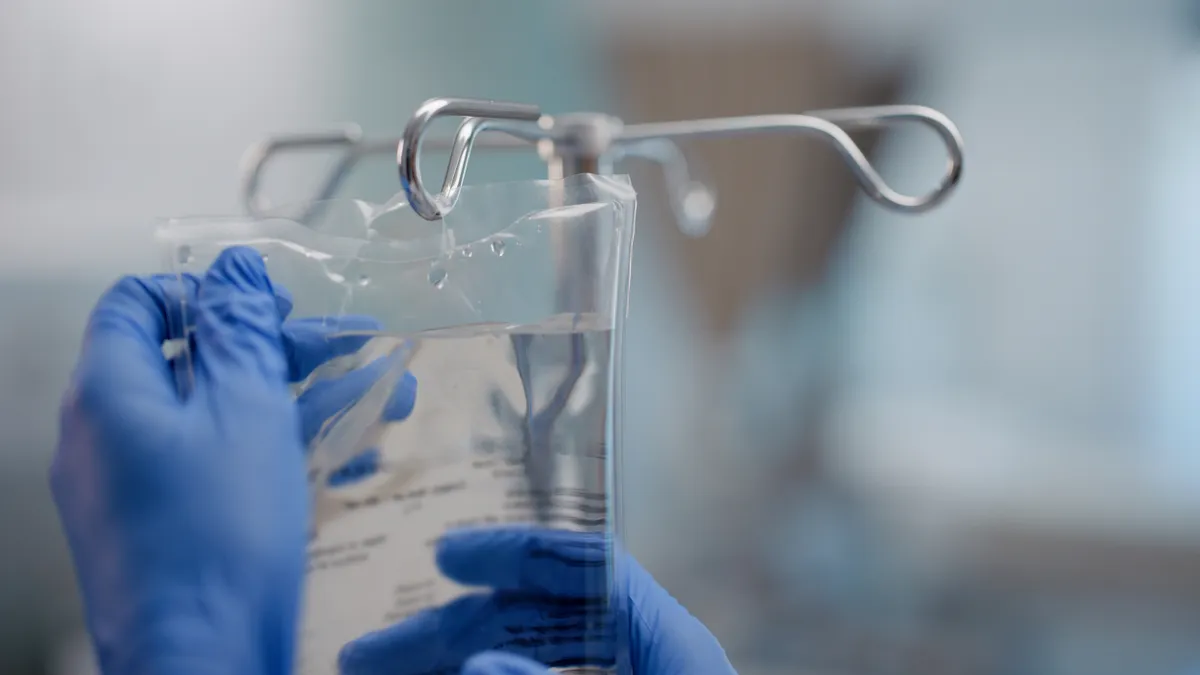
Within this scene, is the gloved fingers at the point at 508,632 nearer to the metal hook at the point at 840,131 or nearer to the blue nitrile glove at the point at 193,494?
the blue nitrile glove at the point at 193,494

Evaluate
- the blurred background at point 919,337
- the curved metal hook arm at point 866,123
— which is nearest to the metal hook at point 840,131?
the curved metal hook arm at point 866,123

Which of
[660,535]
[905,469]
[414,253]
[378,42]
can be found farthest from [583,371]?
[905,469]

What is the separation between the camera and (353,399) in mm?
463

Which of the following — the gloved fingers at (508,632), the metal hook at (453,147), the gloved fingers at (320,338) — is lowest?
the gloved fingers at (508,632)

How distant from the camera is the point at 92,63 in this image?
0.75 meters

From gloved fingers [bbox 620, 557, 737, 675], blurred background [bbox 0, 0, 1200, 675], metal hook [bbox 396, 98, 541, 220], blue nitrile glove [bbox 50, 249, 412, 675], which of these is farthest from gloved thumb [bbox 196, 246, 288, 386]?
blurred background [bbox 0, 0, 1200, 675]

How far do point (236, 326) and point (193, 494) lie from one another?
0.10 m

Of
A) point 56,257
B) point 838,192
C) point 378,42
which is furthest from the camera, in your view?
point 838,192

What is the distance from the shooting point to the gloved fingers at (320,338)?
0.47 meters

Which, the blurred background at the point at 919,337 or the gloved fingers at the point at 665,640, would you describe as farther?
the blurred background at the point at 919,337

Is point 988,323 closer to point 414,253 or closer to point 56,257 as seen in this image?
point 414,253

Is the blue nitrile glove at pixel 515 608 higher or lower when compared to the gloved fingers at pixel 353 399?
lower

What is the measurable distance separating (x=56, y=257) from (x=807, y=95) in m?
1.06

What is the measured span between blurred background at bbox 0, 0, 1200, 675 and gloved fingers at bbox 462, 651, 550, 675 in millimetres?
867
